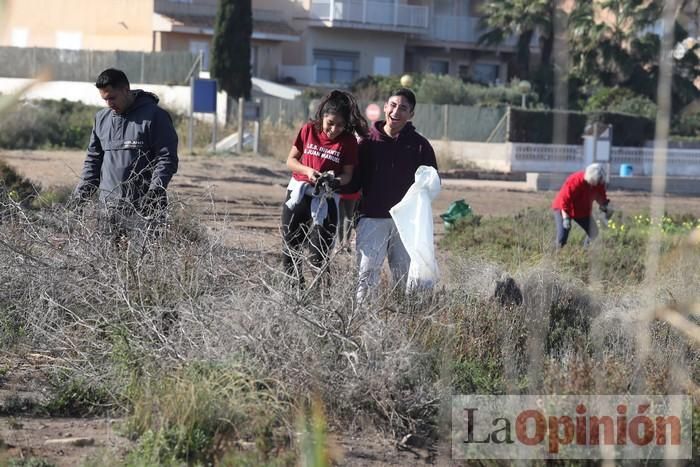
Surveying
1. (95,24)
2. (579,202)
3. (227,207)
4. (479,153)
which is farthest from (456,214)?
(95,24)

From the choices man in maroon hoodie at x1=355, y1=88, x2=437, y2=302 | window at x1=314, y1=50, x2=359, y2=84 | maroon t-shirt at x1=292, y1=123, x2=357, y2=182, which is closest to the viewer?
maroon t-shirt at x1=292, y1=123, x2=357, y2=182

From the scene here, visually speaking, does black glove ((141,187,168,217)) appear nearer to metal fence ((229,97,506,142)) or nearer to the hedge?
the hedge

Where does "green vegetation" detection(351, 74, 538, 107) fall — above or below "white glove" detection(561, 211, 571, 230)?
above

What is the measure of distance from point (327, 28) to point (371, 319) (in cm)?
3982

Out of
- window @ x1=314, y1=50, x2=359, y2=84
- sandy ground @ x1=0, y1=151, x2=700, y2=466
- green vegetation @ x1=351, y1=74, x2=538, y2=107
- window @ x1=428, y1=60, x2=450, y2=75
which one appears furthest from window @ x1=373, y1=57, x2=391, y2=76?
sandy ground @ x1=0, y1=151, x2=700, y2=466

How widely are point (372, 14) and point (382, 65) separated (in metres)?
2.05

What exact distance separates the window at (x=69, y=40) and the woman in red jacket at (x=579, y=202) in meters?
33.3

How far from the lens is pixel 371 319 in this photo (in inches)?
233

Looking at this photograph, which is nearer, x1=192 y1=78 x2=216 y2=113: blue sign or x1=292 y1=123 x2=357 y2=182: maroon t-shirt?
x1=292 y1=123 x2=357 y2=182: maroon t-shirt

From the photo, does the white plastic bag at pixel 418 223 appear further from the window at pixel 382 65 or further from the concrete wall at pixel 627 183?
the window at pixel 382 65

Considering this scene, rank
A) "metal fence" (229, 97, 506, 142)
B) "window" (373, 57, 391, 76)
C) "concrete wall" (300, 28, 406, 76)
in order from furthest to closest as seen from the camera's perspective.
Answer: "window" (373, 57, 391, 76) < "concrete wall" (300, 28, 406, 76) < "metal fence" (229, 97, 506, 142)

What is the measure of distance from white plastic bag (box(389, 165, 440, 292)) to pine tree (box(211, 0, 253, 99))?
26789 mm

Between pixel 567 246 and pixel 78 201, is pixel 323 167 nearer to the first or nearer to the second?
pixel 78 201

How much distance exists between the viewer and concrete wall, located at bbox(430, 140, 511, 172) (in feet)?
102
